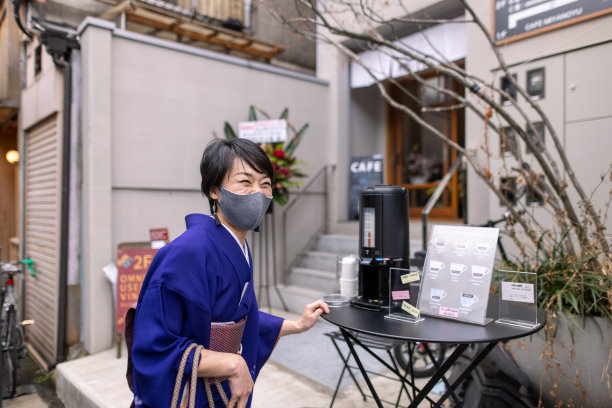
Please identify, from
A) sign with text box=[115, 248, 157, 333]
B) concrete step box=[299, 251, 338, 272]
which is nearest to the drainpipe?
sign with text box=[115, 248, 157, 333]

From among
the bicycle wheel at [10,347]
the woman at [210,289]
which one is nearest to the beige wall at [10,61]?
the bicycle wheel at [10,347]

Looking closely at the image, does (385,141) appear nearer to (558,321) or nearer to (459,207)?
(459,207)

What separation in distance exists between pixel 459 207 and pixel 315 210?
95.7 inches

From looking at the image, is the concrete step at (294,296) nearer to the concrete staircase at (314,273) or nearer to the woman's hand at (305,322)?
the concrete staircase at (314,273)

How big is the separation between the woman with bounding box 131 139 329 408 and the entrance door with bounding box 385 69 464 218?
6.05m

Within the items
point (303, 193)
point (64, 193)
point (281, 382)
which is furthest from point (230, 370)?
point (303, 193)

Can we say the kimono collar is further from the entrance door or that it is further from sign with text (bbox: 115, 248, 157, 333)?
the entrance door

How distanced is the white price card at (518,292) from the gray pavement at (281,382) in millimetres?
1698

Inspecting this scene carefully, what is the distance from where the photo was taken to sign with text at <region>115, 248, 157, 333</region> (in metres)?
4.46

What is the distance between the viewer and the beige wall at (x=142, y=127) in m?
4.68

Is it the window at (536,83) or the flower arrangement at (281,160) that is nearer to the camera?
the window at (536,83)

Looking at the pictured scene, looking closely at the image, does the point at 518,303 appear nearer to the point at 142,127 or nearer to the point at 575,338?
the point at 575,338

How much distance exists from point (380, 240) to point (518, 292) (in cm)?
69

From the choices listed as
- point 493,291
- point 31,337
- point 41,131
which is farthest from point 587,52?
point 31,337
